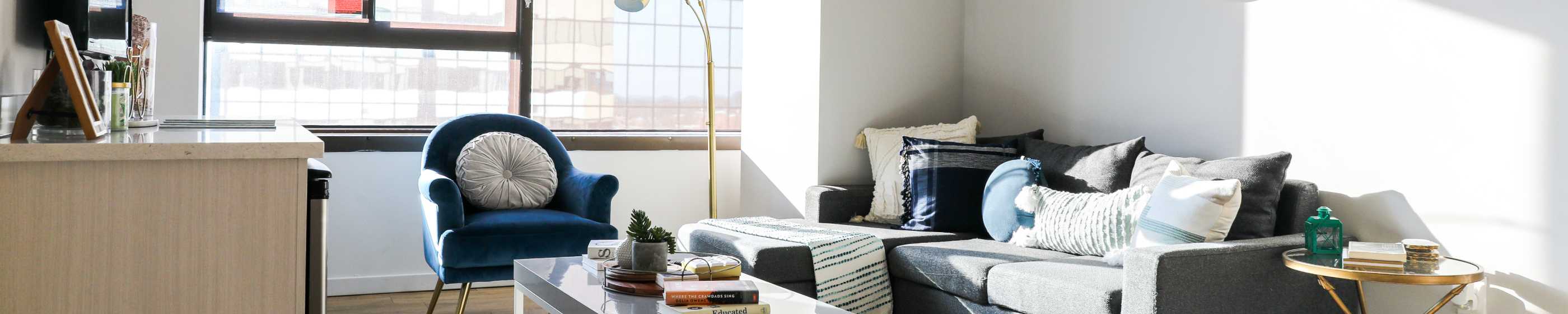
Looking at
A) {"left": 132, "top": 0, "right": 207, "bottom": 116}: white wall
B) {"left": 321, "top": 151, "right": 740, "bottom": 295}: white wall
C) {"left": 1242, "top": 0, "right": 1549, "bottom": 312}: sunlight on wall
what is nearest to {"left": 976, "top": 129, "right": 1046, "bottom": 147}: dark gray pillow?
{"left": 1242, "top": 0, "right": 1549, "bottom": 312}: sunlight on wall

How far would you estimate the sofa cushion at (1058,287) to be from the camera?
2477 millimetres

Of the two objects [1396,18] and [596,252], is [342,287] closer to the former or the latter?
[596,252]

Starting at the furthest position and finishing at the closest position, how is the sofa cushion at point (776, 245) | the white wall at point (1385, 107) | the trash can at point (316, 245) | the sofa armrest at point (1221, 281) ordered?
the sofa cushion at point (776, 245)
the white wall at point (1385, 107)
the sofa armrest at point (1221, 281)
the trash can at point (316, 245)

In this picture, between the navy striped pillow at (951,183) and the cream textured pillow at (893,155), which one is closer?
the navy striped pillow at (951,183)

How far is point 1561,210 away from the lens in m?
2.40

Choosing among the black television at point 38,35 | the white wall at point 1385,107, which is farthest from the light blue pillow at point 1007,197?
the black television at point 38,35

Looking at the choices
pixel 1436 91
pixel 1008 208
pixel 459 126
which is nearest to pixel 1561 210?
pixel 1436 91

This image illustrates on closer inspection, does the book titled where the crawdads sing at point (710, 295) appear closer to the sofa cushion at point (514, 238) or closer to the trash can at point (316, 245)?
the trash can at point (316, 245)

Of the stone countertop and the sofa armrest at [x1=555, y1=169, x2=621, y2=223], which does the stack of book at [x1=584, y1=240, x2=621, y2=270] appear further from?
the sofa armrest at [x1=555, y1=169, x2=621, y2=223]

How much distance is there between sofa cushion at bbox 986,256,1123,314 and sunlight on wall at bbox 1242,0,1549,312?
73 cm

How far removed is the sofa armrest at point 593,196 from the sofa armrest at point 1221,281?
1846mm

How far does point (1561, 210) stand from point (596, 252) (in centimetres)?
220

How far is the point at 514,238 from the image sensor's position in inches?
132

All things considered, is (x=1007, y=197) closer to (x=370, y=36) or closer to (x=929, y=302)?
(x=929, y=302)
